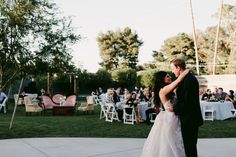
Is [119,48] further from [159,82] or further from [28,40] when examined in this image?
[159,82]

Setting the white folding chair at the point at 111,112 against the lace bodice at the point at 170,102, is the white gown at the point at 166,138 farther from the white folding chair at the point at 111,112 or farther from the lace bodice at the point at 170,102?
the white folding chair at the point at 111,112

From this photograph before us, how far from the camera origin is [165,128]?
5801mm

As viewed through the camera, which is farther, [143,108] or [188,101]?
[143,108]

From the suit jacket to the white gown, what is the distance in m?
0.31

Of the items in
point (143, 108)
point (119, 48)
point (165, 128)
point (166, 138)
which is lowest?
point (166, 138)

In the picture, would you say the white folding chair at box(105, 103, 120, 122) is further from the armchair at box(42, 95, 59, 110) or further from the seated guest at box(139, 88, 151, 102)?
the armchair at box(42, 95, 59, 110)

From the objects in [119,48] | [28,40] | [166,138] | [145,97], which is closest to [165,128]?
[166,138]

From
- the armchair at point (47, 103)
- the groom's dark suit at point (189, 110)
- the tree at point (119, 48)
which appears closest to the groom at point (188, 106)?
the groom's dark suit at point (189, 110)

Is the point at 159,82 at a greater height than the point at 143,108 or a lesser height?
greater

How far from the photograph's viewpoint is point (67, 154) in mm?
7688

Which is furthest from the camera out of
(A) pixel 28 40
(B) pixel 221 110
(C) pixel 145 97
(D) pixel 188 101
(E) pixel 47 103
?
(E) pixel 47 103

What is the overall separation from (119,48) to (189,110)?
60.9 metres

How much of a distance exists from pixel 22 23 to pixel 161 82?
7207 millimetres

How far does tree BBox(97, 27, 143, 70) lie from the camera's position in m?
63.9
